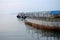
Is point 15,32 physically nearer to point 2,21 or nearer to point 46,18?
point 46,18

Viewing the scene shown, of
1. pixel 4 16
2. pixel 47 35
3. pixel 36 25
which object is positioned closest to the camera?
pixel 47 35

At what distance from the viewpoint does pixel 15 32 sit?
3051 millimetres

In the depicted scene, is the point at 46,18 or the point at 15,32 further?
the point at 46,18

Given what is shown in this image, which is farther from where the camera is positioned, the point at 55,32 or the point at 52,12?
the point at 52,12

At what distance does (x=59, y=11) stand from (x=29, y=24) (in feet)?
2.53

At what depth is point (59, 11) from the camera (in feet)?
11.1

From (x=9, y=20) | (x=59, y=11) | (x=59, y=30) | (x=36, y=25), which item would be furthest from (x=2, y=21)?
(x=59, y=30)

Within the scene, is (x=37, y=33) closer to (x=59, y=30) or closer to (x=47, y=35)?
(x=47, y=35)

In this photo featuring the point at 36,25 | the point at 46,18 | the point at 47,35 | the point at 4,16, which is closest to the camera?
the point at 47,35

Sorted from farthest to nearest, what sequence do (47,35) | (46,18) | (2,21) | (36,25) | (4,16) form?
1. (4,16)
2. (2,21)
3. (46,18)
4. (36,25)
5. (47,35)

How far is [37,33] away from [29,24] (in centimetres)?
68

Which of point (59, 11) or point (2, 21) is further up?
point (59, 11)

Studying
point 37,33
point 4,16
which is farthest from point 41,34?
point 4,16

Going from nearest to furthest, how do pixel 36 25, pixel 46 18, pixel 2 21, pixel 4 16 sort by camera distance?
pixel 36 25, pixel 46 18, pixel 2 21, pixel 4 16
